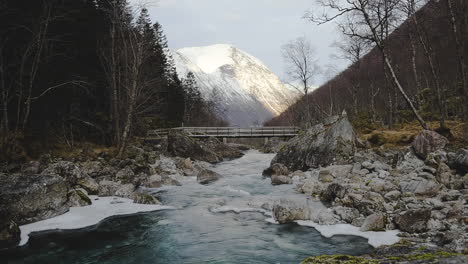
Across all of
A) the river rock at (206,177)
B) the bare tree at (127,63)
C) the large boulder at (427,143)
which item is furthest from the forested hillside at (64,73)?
the large boulder at (427,143)

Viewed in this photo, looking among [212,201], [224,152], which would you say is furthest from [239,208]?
[224,152]

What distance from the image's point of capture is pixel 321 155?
15.5 metres

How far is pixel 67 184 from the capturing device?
9.54 meters

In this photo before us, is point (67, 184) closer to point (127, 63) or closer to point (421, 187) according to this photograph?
point (421, 187)

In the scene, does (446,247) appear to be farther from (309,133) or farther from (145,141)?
(145,141)

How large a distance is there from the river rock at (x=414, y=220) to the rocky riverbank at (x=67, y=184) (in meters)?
7.12

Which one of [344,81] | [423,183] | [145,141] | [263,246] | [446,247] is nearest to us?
[446,247]

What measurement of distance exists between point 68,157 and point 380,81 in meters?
44.2

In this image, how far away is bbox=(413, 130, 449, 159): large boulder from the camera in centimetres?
1134

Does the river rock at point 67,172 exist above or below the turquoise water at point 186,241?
above

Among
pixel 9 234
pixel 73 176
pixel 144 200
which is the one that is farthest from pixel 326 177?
pixel 9 234

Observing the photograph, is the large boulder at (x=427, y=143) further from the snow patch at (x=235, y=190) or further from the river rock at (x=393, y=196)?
the snow patch at (x=235, y=190)

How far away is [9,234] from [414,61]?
75.5ft

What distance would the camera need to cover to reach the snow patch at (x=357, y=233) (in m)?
6.05
